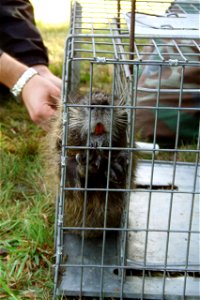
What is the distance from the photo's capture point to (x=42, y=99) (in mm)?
2500

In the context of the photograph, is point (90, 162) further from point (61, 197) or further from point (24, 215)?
point (24, 215)

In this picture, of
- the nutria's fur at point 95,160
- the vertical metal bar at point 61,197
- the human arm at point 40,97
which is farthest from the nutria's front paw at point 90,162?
the human arm at point 40,97

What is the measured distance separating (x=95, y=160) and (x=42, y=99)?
66 centimetres

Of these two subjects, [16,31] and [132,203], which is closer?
[132,203]

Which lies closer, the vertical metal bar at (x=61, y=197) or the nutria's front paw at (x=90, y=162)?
the vertical metal bar at (x=61, y=197)

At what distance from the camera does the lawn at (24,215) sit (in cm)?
193

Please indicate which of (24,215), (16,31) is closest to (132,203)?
(24,215)

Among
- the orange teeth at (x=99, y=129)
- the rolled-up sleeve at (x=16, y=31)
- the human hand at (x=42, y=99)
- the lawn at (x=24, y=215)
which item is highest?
the rolled-up sleeve at (x=16, y=31)

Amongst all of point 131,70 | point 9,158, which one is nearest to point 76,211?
point 131,70

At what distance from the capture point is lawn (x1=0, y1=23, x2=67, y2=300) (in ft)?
6.34

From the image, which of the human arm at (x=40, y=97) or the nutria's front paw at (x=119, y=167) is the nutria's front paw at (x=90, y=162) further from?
the human arm at (x=40, y=97)

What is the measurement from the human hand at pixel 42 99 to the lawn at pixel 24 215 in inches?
11.2

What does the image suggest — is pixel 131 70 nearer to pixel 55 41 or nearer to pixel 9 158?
pixel 9 158

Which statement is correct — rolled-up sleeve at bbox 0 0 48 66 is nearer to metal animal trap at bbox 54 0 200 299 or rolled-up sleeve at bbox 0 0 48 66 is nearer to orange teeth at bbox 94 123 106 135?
metal animal trap at bbox 54 0 200 299
